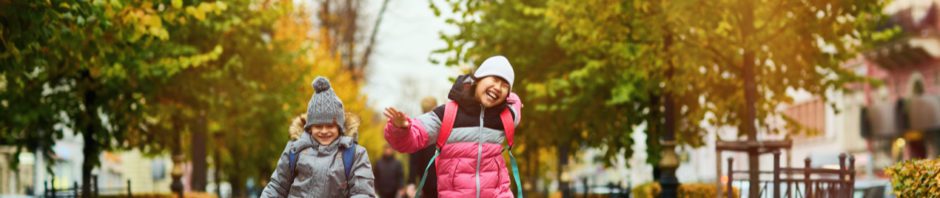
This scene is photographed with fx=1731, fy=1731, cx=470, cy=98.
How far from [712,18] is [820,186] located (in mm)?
4815

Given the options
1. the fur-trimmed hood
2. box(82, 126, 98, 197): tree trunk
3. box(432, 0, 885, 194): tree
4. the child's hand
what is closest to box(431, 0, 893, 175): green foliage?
box(432, 0, 885, 194): tree

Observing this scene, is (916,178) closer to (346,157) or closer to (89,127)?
(346,157)

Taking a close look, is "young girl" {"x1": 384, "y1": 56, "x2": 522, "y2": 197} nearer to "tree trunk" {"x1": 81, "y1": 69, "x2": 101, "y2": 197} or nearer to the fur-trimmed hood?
the fur-trimmed hood

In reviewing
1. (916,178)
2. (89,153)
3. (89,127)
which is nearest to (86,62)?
(89,127)

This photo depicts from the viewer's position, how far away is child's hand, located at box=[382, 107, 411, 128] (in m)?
9.10

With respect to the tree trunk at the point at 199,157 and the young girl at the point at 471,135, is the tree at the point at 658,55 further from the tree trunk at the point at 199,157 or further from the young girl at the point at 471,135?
the young girl at the point at 471,135

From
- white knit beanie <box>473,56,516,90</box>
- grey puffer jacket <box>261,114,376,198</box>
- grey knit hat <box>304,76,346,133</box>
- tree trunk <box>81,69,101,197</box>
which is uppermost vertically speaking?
tree trunk <box>81,69,101,197</box>

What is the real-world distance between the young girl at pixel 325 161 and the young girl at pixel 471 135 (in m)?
0.47

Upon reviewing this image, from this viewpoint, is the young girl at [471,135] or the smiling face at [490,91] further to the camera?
the smiling face at [490,91]

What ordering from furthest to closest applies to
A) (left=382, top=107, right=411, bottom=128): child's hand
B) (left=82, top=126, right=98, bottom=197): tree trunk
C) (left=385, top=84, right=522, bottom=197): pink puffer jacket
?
(left=82, top=126, right=98, bottom=197): tree trunk, (left=385, top=84, right=522, bottom=197): pink puffer jacket, (left=382, top=107, right=411, bottom=128): child's hand

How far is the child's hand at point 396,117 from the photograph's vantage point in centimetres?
910

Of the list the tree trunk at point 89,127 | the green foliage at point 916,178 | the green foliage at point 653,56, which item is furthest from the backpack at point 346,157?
the tree trunk at point 89,127

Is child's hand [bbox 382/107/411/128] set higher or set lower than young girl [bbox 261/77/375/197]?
higher

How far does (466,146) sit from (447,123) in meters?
0.17
